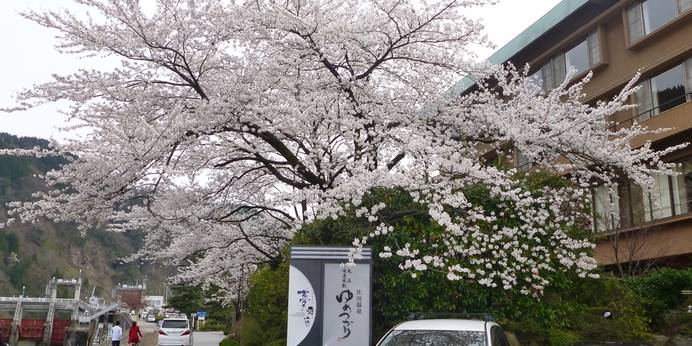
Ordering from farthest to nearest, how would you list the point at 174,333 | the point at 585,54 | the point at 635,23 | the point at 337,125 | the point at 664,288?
the point at 174,333 < the point at 585,54 < the point at 635,23 < the point at 664,288 < the point at 337,125

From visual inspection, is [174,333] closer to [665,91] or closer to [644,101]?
[644,101]

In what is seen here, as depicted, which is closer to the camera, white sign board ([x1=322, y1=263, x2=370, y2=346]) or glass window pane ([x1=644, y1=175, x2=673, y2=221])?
white sign board ([x1=322, y1=263, x2=370, y2=346])

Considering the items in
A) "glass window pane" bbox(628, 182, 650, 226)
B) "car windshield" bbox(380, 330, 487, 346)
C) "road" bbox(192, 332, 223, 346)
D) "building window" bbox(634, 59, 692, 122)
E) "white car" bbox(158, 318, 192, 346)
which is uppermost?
"building window" bbox(634, 59, 692, 122)

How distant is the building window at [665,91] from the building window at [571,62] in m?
2.29

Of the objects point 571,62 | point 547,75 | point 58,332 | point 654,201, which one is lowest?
point 58,332

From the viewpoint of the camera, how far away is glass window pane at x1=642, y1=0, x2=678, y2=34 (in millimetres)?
19359

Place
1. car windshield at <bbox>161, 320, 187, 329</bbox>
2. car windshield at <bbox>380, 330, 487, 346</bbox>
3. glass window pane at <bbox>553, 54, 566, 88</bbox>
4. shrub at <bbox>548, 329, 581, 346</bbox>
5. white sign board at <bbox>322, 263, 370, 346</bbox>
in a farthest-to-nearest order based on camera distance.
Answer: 1. car windshield at <bbox>161, 320, 187, 329</bbox>
2. glass window pane at <bbox>553, 54, 566, 88</bbox>
3. shrub at <bbox>548, 329, 581, 346</bbox>
4. white sign board at <bbox>322, 263, 370, 346</bbox>
5. car windshield at <bbox>380, 330, 487, 346</bbox>

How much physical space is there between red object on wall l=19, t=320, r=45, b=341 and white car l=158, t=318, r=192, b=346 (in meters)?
5.83

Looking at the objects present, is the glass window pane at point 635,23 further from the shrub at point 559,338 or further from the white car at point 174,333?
the white car at point 174,333

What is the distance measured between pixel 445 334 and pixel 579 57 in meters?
19.4

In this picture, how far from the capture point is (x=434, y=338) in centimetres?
706

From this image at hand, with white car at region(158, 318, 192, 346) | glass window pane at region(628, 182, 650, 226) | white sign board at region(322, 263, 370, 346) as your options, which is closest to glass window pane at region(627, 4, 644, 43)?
glass window pane at region(628, 182, 650, 226)

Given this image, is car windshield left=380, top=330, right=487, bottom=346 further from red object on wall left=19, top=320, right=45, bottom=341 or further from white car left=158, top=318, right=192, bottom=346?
white car left=158, top=318, right=192, bottom=346

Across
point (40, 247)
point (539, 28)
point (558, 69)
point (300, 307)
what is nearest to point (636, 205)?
point (558, 69)
